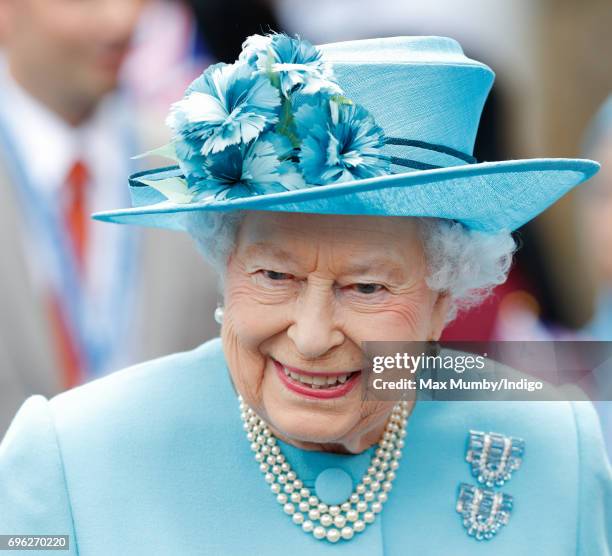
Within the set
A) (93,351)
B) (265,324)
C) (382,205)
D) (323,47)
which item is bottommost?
(93,351)

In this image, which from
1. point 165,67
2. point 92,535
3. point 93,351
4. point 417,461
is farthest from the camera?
point 165,67

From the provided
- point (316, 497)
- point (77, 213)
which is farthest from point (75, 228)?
point (316, 497)

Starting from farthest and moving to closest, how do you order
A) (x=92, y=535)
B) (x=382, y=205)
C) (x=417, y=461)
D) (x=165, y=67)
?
(x=165, y=67), (x=417, y=461), (x=92, y=535), (x=382, y=205)

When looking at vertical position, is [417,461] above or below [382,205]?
below

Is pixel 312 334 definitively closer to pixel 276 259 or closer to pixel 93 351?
pixel 276 259

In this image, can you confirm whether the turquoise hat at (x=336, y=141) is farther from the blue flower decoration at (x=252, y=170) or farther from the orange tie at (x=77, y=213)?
the orange tie at (x=77, y=213)

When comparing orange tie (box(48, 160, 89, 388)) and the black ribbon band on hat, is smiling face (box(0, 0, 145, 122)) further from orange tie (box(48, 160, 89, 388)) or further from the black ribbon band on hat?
the black ribbon band on hat

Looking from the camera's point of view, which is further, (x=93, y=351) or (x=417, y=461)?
(x=93, y=351)

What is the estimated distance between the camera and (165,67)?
6.25 meters

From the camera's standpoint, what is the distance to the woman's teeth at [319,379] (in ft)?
9.48

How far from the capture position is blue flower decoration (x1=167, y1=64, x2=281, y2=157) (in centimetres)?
276

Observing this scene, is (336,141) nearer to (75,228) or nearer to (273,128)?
(273,128)

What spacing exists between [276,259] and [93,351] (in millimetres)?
2441

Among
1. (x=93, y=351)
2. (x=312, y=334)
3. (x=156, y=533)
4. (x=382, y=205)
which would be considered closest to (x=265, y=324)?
(x=312, y=334)
